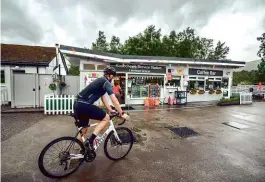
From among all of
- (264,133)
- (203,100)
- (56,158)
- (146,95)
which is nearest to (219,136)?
(264,133)

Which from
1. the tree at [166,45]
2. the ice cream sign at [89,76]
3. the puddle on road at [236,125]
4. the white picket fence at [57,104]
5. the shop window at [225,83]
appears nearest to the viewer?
the puddle on road at [236,125]

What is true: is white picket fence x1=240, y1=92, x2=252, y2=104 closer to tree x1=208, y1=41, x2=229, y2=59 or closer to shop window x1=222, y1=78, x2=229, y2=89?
shop window x1=222, y1=78, x2=229, y2=89

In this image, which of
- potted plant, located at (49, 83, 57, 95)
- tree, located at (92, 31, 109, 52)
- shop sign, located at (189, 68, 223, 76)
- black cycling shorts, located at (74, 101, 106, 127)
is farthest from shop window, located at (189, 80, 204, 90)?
tree, located at (92, 31, 109, 52)

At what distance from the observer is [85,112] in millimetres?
2871

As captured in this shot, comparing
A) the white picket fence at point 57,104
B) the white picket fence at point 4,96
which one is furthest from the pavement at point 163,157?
the white picket fence at point 4,96

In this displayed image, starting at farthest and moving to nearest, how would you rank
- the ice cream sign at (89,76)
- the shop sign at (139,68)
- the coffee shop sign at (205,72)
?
1. the coffee shop sign at (205,72)
2. the shop sign at (139,68)
3. the ice cream sign at (89,76)

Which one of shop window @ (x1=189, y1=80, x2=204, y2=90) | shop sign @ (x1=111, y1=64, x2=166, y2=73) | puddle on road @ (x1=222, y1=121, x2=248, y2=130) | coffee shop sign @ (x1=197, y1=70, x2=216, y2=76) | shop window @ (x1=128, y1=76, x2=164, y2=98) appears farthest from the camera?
shop window @ (x1=189, y1=80, x2=204, y2=90)

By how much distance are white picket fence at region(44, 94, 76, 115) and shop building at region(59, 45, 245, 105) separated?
227 cm

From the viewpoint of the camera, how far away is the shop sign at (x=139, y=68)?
10242 mm

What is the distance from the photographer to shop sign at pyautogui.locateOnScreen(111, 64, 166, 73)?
33.6 feet

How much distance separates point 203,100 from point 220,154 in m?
10.1

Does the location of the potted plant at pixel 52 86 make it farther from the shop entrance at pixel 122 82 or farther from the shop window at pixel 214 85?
the shop window at pixel 214 85

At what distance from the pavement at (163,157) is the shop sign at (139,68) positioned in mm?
5376

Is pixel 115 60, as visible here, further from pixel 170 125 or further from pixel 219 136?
pixel 219 136
